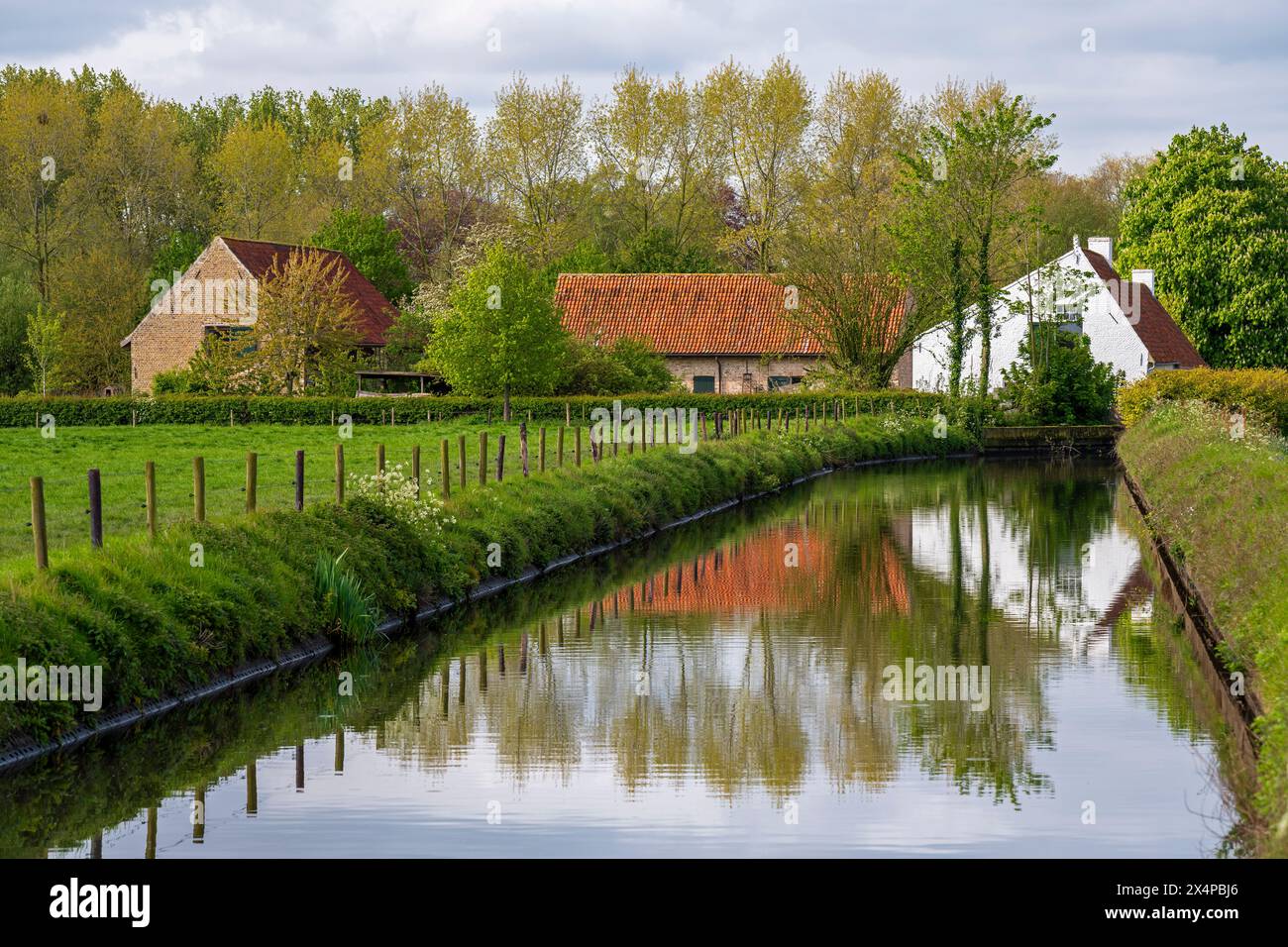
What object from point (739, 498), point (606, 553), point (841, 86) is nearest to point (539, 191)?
point (841, 86)

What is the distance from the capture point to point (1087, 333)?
222ft

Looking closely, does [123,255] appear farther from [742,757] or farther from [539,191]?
[742,757]

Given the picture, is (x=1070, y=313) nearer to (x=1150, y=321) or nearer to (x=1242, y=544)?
(x=1150, y=321)

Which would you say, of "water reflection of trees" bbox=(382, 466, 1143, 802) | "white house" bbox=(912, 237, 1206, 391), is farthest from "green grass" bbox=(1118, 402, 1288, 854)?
"white house" bbox=(912, 237, 1206, 391)

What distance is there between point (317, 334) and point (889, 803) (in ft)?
166

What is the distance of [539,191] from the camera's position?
77250mm

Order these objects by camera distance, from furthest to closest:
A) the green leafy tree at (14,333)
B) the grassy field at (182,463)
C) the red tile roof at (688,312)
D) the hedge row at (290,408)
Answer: the red tile roof at (688,312)
the green leafy tree at (14,333)
the hedge row at (290,408)
the grassy field at (182,463)

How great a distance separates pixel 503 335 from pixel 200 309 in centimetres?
1727

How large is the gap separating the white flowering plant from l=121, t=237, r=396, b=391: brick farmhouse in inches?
1768

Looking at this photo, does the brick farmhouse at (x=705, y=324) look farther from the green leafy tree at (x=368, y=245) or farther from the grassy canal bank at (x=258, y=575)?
the grassy canal bank at (x=258, y=575)

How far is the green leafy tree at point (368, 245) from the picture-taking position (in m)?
77.7

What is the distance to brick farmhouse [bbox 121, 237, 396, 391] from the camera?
217 feet

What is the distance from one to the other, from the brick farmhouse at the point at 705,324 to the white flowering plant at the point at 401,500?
45394 mm

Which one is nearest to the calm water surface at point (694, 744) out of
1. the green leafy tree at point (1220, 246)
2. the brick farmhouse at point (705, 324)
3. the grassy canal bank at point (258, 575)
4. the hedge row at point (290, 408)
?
the grassy canal bank at point (258, 575)
